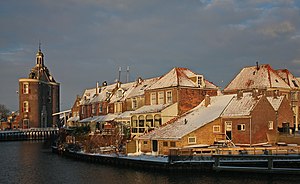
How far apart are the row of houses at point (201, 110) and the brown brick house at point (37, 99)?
42703 mm

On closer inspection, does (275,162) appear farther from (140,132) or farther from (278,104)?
(140,132)

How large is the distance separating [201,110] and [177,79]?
7.27 m

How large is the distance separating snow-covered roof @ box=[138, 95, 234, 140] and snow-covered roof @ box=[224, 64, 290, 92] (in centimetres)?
955

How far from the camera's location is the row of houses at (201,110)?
4066cm

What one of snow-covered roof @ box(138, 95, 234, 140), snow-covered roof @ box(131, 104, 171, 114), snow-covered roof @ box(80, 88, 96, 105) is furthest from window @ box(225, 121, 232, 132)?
snow-covered roof @ box(80, 88, 96, 105)

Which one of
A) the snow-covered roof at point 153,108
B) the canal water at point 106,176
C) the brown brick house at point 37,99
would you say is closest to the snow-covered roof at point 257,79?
the snow-covered roof at point 153,108

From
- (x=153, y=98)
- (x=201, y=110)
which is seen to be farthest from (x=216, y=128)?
(x=153, y=98)

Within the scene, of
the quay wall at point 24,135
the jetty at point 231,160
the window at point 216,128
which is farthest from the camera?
the quay wall at point 24,135

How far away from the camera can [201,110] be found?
46.3m

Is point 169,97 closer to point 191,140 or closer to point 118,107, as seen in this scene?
point 191,140

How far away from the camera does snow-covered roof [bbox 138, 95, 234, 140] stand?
40875mm

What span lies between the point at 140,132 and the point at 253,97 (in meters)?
15.6

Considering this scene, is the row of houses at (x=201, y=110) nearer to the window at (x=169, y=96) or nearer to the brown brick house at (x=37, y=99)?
the window at (x=169, y=96)

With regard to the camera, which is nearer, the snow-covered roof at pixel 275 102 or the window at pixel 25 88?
the snow-covered roof at pixel 275 102
